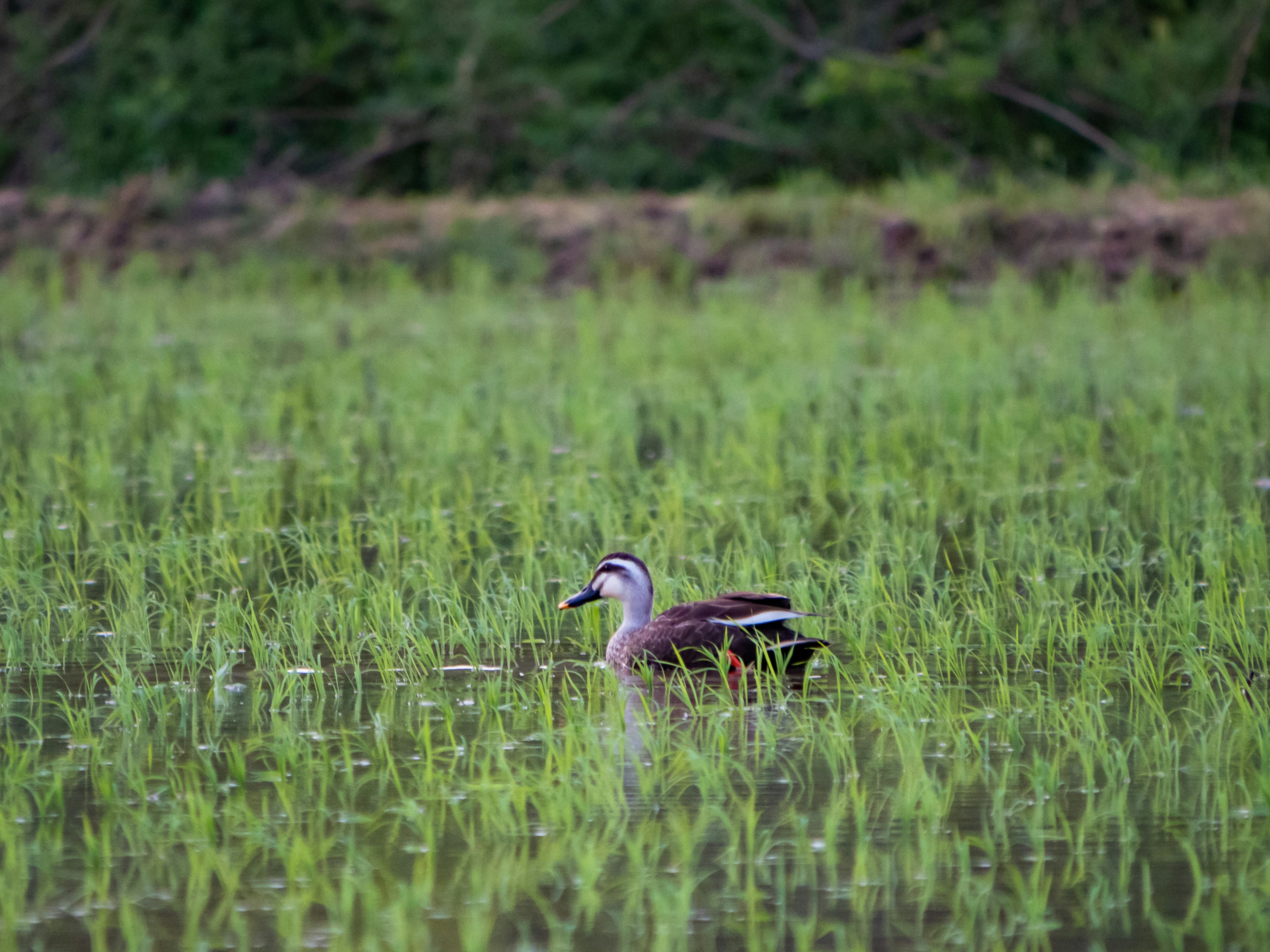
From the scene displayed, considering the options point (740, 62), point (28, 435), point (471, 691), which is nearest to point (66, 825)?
point (471, 691)

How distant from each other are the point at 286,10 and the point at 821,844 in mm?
22249

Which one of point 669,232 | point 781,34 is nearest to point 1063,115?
point 781,34

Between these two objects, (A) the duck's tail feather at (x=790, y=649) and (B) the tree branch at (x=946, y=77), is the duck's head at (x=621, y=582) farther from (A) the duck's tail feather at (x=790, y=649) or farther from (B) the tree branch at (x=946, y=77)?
Result: (B) the tree branch at (x=946, y=77)

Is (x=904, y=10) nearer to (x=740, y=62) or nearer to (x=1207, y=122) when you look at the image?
(x=740, y=62)

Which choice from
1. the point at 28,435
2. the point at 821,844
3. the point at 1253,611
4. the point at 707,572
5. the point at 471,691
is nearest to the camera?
the point at 821,844

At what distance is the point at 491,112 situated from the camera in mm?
23469

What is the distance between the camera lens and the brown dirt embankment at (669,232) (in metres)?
16.0

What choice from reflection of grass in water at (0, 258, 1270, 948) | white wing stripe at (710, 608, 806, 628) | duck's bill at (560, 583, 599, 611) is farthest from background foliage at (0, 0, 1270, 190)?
white wing stripe at (710, 608, 806, 628)

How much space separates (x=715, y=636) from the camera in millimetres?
5250

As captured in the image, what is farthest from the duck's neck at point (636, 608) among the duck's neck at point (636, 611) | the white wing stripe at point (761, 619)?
the white wing stripe at point (761, 619)

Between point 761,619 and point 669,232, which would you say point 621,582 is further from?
point 669,232

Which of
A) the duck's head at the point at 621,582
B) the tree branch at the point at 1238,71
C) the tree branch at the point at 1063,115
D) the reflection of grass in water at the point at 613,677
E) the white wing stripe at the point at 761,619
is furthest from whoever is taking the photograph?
the tree branch at the point at 1063,115

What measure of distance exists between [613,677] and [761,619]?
479mm

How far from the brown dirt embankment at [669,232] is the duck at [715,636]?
10.8m
